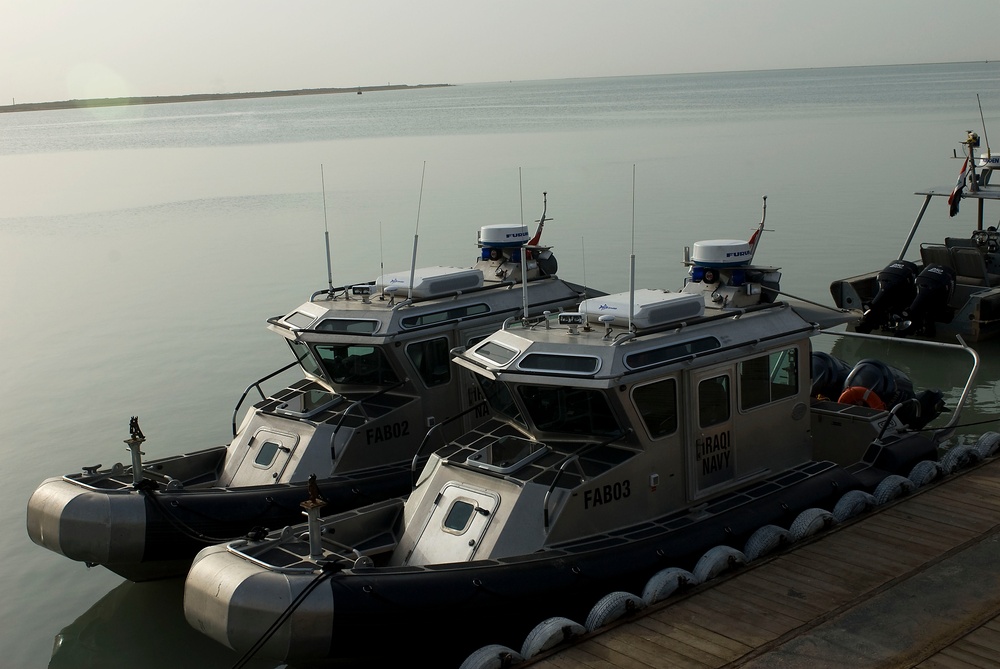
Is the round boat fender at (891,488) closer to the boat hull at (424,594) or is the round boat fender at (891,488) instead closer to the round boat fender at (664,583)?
the boat hull at (424,594)

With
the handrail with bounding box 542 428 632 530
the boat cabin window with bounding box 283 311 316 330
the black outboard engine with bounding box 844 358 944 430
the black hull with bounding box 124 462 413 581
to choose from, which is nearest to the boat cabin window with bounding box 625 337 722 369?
the handrail with bounding box 542 428 632 530

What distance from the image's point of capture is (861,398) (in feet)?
36.5

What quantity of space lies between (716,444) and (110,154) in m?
69.6

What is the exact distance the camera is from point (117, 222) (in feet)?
114

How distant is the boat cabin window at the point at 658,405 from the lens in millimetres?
8139

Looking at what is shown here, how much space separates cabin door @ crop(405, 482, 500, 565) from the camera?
8.02 meters

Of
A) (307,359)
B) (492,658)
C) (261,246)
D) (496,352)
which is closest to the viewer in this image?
(492,658)

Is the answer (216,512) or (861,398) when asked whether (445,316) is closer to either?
(216,512)

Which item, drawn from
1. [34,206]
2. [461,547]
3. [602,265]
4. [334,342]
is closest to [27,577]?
[334,342]

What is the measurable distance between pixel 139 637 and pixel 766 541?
5588 millimetres

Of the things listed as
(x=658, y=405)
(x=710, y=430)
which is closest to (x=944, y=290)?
(x=710, y=430)

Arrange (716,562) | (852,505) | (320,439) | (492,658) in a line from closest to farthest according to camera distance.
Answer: (492,658) < (716,562) < (852,505) < (320,439)

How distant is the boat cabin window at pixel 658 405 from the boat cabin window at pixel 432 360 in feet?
9.44

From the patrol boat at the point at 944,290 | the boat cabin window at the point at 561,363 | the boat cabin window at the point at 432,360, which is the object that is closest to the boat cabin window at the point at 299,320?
the boat cabin window at the point at 432,360
